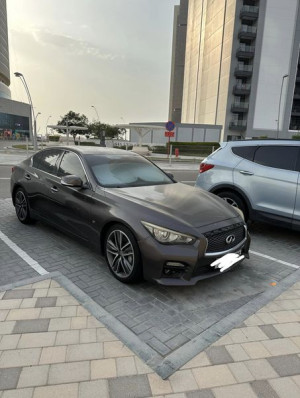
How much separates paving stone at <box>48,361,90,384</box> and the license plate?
1.56 m

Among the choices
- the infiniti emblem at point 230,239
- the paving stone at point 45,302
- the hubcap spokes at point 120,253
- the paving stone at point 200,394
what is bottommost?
the paving stone at point 200,394

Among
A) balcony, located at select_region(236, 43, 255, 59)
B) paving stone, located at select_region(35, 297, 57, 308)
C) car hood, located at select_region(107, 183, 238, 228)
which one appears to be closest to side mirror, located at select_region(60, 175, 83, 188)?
car hood, located at select_region(107, 183, 238, 228)

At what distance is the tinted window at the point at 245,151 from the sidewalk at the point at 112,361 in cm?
312

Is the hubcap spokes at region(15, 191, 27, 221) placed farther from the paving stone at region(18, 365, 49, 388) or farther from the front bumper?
the paving stone at region(18, 365, 49, 388)

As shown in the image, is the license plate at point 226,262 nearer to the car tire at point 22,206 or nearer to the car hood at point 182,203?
the car hood at point 182,203

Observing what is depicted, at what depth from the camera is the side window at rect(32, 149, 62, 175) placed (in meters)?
4.73

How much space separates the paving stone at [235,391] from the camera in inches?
78.0

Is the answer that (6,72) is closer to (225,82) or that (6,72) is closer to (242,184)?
(225,82)

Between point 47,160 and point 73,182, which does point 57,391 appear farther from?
point 47,160

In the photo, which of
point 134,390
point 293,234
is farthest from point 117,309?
point 293,234

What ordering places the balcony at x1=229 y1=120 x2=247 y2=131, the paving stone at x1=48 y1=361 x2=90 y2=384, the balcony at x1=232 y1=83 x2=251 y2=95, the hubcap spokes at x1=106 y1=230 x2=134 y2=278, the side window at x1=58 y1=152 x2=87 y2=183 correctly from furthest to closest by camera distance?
the balcony at x1=229 y1=120 x2=247 y2=131
the balcony at x1=232 y1=83 x2=251 y2=95
the side window at x1=58 y1=152 x2=87 y2=183
the hubcap spokes at x1=106 y1=230 x2=134 y2=278
the paving stone at x1=48 y1=361 x2=90 y2=384

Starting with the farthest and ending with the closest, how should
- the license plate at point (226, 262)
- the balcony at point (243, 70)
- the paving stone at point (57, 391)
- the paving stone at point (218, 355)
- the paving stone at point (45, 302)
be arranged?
the balcony at point (243, 70) < the license plate at point (226, 262) < the paving stone at point (45, 302) < the paving stone at point (218, 355) < the paving stone at point (57, 391)

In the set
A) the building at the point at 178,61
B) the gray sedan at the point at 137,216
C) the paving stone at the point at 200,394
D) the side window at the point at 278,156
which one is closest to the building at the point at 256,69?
the building at the point at 178,61

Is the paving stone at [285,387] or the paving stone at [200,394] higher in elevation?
the paving stone at [285,387]
